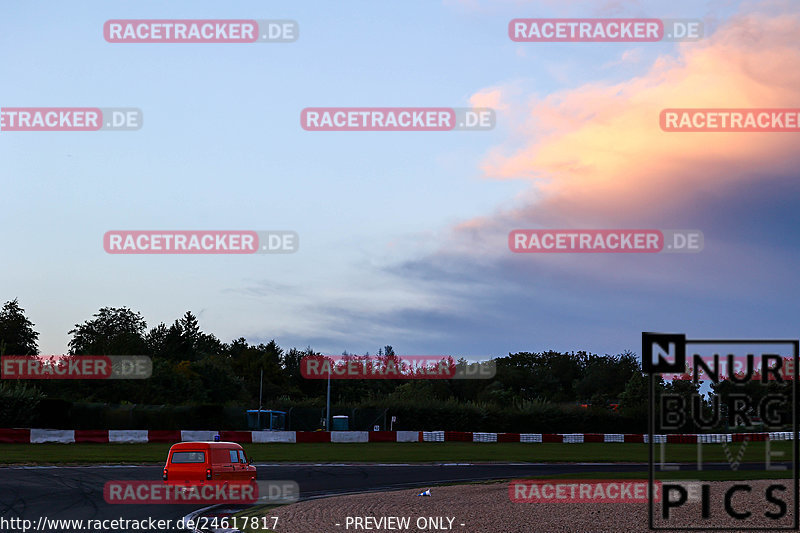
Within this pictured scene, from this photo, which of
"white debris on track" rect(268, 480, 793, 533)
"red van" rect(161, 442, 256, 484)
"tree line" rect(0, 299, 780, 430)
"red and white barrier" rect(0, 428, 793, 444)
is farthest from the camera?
"tree line" rect(0, 299, 780, 430)

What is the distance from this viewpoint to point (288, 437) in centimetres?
5106

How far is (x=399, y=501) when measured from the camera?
20.9 m

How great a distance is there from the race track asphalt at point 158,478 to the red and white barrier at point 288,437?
15.8 meters

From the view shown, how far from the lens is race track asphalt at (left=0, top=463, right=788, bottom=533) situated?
18141mm

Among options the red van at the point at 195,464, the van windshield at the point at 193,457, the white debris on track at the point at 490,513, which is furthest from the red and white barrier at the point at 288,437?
the white debris on track at the point at 490,513

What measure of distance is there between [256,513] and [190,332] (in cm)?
12929

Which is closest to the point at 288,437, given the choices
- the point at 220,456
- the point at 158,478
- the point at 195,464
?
the point at 158,478

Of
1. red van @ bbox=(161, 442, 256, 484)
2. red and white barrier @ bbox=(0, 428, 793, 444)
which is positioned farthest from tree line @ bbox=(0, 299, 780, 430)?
red van @ bbox=(161, 442, 256, 484)

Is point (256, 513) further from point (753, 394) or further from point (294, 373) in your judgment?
point (294, 373)

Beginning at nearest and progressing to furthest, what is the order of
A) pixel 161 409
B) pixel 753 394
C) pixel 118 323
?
pixel 753 394 → pixel 161 409 → pixel 118 323

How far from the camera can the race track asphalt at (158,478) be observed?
18141mm

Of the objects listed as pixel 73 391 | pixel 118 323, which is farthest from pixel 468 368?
pixel 73 391

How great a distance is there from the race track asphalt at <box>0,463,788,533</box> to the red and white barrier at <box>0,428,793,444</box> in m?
15.8

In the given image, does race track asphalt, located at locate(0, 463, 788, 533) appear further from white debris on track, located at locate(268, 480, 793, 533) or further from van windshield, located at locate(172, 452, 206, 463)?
white debris on track, located at locate(268, 480, 793, 533)
